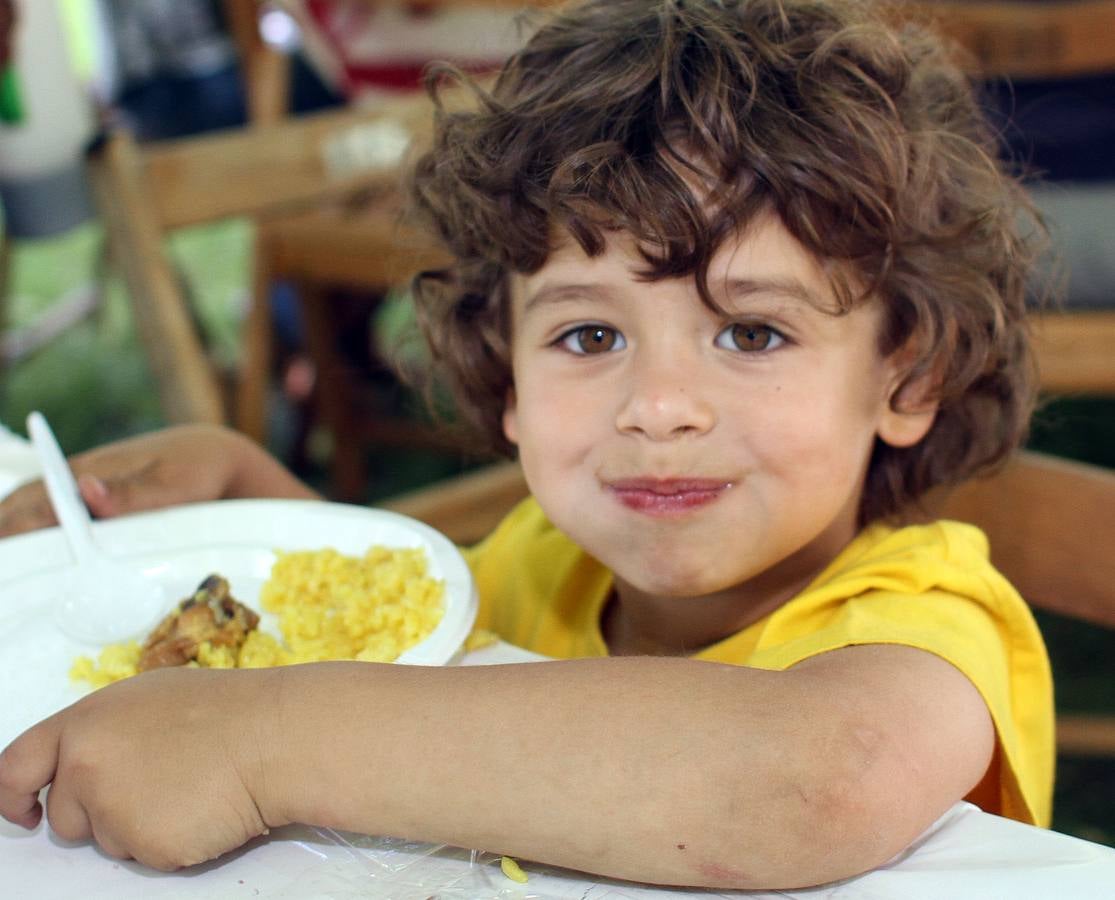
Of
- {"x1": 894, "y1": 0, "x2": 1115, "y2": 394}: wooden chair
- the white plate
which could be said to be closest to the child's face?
the white plate

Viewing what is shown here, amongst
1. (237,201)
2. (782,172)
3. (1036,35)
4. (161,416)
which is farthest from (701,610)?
(161,416)

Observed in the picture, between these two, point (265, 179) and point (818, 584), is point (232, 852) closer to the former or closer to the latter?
point (818, 584)

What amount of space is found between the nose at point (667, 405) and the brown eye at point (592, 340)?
50 millimetres

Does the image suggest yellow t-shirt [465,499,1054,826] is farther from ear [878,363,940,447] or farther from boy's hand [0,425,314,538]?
boy's hand [0,425,314,538]

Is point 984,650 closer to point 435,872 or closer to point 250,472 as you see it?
point 435,872

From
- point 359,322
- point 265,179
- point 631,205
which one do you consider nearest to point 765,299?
point 631,205

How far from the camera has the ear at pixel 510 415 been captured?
42.6 inches

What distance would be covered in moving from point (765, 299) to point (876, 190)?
107mm

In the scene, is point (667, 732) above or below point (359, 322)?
above

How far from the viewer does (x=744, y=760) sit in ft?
1.91

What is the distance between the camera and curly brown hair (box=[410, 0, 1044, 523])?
796 mm

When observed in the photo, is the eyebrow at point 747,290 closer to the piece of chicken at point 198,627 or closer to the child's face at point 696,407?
the child's face at point 696,407

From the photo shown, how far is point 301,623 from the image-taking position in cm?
78

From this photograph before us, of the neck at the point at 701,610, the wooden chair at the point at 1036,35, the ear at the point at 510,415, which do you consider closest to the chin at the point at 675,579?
the neck at the point at 701,610
